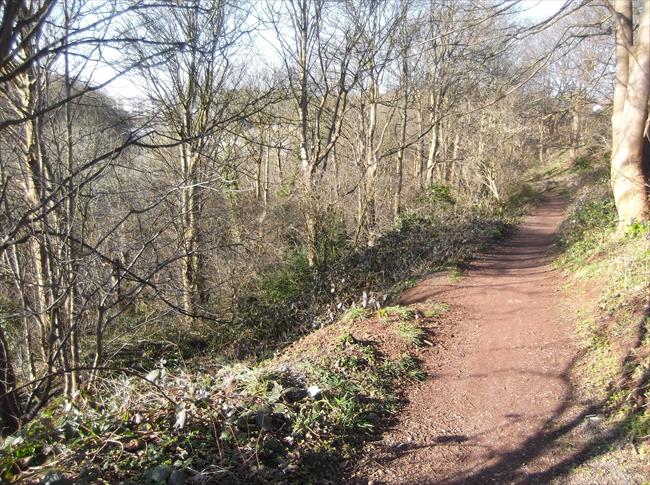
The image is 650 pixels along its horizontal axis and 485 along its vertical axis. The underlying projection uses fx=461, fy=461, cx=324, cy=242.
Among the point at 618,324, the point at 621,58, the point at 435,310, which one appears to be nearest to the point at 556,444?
the point at 618,324

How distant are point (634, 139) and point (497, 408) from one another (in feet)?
19.3

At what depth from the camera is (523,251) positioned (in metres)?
11.8

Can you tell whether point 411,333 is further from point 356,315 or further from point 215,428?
point 215,428

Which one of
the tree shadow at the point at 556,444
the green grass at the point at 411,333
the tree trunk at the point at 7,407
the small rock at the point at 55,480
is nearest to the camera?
the small rock at the point at 55,480

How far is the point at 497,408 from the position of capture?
4543 mm

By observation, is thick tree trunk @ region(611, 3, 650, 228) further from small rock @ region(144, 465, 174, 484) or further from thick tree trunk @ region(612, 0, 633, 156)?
small rock @ region(144, 465, 174, 484)

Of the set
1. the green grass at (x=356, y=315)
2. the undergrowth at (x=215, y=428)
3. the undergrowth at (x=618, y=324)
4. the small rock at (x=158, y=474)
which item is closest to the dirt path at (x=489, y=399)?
the undergrowth at (x=618, y=324)

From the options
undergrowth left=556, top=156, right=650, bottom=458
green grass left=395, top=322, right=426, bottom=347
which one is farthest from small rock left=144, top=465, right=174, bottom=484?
green grass left=395, top=322, right=426, bottom=347

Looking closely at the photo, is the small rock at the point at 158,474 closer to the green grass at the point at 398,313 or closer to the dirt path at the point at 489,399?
the dirt path at the point at 489,399

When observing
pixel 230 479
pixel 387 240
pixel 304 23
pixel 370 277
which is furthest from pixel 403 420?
pixel 304 23

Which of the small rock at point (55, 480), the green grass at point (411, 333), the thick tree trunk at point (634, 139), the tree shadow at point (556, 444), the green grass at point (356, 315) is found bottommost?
the tree shadow at point (556, 444)

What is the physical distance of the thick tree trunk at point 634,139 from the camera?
24.2ft

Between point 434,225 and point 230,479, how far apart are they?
33.9 ft

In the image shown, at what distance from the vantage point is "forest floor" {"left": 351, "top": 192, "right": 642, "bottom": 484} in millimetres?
3648
